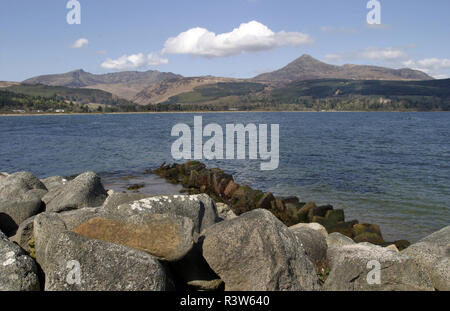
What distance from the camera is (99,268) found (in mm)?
5816

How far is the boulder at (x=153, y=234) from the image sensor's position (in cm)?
664

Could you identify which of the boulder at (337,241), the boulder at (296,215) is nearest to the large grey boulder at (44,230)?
the boulder at (337,241)

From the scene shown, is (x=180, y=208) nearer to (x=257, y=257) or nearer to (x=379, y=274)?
(x=257, y=257)

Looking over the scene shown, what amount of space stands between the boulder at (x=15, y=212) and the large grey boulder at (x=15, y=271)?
4.76 meters

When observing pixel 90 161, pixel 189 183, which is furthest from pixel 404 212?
pixel 90 161

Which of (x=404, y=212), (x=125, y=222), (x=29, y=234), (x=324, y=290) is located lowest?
(x=404, y=212)

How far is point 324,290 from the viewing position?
7.10 meters

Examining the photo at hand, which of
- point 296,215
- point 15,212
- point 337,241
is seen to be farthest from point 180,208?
point 296,215

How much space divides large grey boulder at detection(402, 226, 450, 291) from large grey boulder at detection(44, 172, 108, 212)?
372 inches

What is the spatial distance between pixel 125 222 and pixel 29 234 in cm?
365

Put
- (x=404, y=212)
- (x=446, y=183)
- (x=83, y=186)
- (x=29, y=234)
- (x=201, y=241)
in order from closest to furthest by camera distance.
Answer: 1. (x=201, y=241)
2. (x=29, y=234)
3. (x=83, y=186)
4. (x=404, y=212)
5. (x=446, y=183)

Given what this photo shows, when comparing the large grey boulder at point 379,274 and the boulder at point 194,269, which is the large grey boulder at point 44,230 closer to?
the boulder at point 194,269

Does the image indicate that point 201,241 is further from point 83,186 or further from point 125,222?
point 83,186

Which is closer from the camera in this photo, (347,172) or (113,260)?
(113,260)
